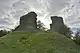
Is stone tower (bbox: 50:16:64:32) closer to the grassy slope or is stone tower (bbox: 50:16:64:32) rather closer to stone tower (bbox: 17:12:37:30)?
stone tower (bbox: 17:12:37:30)

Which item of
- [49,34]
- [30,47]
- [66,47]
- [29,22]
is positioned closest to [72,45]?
[66,47]

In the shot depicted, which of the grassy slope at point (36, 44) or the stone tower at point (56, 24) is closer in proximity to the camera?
the grassy slope at point (36, 44)

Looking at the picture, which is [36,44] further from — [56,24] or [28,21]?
[56,24]

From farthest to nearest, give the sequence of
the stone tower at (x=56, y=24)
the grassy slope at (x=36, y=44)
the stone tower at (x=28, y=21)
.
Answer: the stone tower at (x=56, y=24) → the stone tower at (x=28, y=21) → the grassy slope at (x=36, y=44)

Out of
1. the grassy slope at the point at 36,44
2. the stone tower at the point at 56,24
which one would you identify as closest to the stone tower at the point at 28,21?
the stone tower at the point at 56,24

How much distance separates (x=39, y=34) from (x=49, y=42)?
1785 millimetres

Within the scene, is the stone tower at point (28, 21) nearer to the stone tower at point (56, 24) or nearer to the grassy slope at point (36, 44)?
the stone tower at point (56, 24)

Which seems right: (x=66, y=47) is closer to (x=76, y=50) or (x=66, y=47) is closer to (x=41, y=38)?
(x=76, y=50)

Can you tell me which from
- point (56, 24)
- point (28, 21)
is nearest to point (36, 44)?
point (28, 21)

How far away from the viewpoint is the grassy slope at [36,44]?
1443 centimetres

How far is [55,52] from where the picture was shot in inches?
549

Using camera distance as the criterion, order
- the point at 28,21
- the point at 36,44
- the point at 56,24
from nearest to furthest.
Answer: the point at 36,44 → the point at 28,21 → the point at 56,24

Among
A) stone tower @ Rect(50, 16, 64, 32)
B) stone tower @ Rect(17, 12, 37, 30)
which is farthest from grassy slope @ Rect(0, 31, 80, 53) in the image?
stone tower @ Rect(50, 16, 64, 32)

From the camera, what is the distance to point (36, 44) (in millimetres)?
15375
